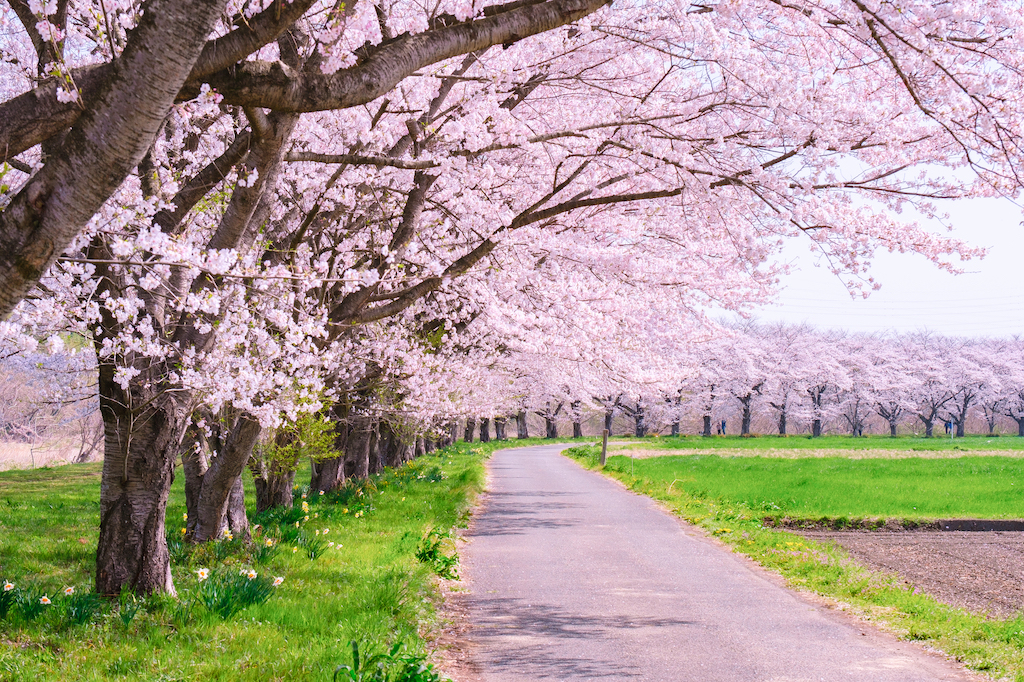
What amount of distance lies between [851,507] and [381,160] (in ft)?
45.7

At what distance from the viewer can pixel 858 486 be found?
21125 mm

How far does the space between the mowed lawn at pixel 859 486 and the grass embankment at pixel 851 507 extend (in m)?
0.03

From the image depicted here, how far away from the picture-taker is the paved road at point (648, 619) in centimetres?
573

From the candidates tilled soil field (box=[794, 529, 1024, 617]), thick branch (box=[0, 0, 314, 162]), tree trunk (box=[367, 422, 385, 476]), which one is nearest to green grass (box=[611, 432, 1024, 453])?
tree trunk (box=[367, 422, 385, 476])

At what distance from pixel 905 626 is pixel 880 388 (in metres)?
80.8

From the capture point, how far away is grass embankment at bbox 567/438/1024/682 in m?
6.67

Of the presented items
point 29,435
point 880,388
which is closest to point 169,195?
point 29,435

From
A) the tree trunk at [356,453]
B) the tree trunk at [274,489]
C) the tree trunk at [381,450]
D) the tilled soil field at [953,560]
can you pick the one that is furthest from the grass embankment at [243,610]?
the tree trunk at [381,450]

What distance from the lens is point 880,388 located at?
79875 millimetres

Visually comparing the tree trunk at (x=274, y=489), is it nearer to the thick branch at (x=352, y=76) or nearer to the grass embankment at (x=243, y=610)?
the grass embankment at (x=243, y=610)

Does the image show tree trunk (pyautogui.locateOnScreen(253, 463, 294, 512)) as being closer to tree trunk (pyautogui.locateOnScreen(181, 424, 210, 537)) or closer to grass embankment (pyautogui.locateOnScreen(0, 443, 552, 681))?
grass embankment (pyautogui.locateOnScreen(0, 443, 552, 681))

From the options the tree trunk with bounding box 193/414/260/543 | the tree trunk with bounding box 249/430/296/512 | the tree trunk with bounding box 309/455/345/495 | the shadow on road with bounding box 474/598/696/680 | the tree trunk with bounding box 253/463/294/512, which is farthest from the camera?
the tree trunk with bounding box 309/455/345/495

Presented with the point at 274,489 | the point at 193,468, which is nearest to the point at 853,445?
the point at 274,489

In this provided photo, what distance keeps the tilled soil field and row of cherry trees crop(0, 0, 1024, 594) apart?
3861mm
